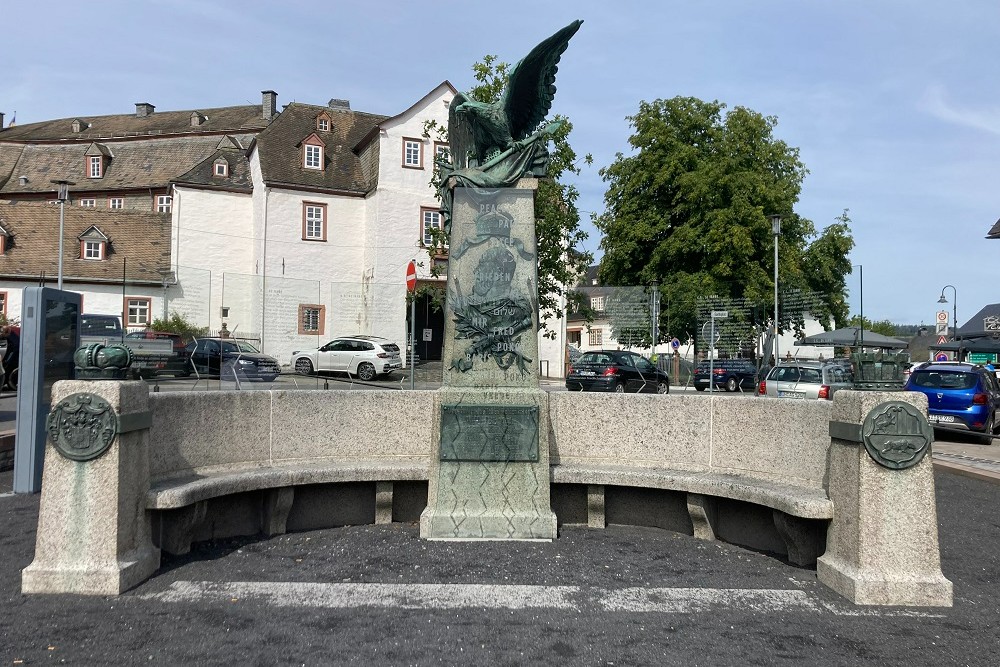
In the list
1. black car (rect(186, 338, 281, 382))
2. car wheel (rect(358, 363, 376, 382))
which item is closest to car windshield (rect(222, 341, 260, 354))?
black car (rect(186, 338, 281, 382))

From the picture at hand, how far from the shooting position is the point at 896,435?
5246mm

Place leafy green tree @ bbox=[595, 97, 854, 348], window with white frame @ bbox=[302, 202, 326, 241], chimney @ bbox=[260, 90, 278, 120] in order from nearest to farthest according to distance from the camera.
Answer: leafy green tree @ bbox=[595, 97, 854, 348], window with white frame @ bbox=[302, 202, 326, 241], chimney @ bbox=[260, 90, 278, 120]

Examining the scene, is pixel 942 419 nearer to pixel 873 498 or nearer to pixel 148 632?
pixel 873 498

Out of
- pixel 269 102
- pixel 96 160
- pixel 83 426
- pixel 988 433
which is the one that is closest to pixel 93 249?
pixel 96 160

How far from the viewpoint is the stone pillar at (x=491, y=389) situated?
6.91 metres

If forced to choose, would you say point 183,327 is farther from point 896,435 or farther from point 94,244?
point 94,244

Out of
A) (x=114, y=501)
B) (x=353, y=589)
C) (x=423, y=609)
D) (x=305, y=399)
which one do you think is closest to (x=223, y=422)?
(x=305, y=399)

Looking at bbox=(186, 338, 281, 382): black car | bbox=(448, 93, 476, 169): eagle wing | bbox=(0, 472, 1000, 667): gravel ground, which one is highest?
bbox=(448, 93, 476, 169): eagle wing

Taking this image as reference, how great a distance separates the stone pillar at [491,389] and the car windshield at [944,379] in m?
13.2

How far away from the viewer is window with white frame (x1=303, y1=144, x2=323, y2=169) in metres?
41.3

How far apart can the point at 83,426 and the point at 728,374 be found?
1879 centimetres

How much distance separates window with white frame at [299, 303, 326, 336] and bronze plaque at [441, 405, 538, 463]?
5198 mm

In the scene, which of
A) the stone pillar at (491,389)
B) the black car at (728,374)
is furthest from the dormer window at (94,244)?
the stone pillar at (491,389)

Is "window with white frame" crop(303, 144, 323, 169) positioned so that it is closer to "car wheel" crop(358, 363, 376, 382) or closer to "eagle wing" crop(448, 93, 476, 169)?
"car wheel" crop(358, 363, 376, 382)
